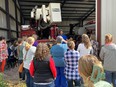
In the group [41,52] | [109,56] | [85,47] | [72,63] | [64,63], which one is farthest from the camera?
[64,63]

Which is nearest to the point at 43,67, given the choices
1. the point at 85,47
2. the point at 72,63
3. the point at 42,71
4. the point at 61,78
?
the point at 42,71

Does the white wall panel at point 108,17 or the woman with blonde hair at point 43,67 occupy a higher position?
the white wall panel at point 108,17

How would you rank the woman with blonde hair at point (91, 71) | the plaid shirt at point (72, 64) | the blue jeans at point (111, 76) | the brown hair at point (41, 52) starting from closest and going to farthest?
1. the woman with blonde hair at point (91, 71)
2. the brown hair at point (41, 52)
3. the blue jeans at point (111, 76)
4. the plaid shirt at point (72, 64)

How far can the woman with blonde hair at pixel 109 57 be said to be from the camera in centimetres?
463

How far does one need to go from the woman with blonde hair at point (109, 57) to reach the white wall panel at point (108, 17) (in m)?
1.98

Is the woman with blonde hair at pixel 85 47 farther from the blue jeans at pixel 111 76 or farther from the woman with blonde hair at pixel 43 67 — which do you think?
the woman with blonde hair at pixel 43 67

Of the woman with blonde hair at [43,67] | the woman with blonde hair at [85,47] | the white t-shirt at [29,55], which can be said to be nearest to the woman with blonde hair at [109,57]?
the woman with blonde hair at [85,47]

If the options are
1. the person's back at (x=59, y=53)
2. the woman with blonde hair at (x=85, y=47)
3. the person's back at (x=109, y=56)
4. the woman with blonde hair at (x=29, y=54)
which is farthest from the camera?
Answer: the person's back at (x=59, y=53)

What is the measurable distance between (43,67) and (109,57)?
167 centimetres

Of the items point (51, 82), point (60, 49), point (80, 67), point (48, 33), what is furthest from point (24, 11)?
point (80, 67)

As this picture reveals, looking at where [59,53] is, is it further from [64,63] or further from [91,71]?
[91,71]

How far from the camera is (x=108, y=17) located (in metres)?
6.74

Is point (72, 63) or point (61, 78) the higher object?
point (72, 63)

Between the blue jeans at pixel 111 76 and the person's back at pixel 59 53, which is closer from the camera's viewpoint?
the blue jeans at pixel 111 76
